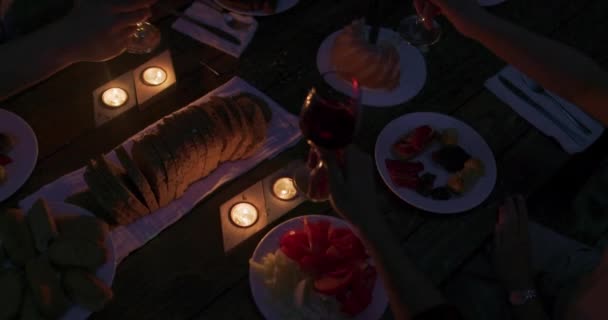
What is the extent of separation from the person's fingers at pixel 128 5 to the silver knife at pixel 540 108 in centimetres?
194

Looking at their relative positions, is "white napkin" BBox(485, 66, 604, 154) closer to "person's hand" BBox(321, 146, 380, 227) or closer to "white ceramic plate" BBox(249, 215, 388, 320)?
"white ceramic plate" BBox(249, 215, 388, 320)

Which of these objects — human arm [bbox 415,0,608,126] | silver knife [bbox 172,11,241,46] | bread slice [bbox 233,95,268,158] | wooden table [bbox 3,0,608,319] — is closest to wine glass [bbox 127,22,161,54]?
wooden table [bbox 3,0,608,319]

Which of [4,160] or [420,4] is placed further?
[420,4]

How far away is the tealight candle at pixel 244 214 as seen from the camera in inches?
94.7

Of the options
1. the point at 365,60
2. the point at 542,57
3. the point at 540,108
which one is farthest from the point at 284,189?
the point at 540,108

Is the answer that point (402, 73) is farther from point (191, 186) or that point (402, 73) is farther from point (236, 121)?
point (191, 186)

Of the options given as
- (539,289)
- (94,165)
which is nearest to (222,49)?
(94,165)

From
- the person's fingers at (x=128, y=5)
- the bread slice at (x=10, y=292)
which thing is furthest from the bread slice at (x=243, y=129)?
the bread slice at (x=10, y=292)

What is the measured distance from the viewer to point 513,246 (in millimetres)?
2418

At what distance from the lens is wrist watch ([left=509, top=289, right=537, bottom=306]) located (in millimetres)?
2318

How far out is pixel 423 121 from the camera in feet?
8.89

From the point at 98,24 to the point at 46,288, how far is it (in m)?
1.15

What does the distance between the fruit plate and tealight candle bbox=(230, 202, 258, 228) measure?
2.10 ft

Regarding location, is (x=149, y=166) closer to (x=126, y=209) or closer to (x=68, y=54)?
(x=126, y=209)
